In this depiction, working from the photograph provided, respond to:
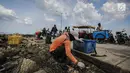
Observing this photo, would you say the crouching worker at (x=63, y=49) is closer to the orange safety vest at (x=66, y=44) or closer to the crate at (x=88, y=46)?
the orange safety vest at (x=66, y=44)

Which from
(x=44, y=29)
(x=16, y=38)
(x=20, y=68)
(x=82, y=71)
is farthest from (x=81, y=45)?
(x=44, y=29)

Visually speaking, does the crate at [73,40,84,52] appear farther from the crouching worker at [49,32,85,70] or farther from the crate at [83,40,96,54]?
the crouching worker at [49,32,85,70]

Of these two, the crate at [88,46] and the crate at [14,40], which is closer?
the crate at [88,46]

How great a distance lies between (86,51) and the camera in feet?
18.9

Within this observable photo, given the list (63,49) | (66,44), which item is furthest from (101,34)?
(66,44)

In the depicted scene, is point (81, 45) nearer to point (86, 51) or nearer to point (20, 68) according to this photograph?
point (86, 51)

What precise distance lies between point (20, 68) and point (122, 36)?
10543mm

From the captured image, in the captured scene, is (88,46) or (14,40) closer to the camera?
(88,46)

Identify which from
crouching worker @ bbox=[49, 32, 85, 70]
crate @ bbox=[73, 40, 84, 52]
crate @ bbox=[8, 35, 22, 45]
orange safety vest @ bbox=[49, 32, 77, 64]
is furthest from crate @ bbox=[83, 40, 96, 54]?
crate @ bbox=[8, 35, 22, 45]

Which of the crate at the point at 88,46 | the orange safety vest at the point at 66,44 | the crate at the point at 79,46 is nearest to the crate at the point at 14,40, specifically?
the crate at the point at 79,46

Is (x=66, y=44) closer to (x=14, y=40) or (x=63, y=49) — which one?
(x=63, y=49)

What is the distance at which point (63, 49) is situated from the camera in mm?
4184

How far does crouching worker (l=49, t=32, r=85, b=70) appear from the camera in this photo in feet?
12.3

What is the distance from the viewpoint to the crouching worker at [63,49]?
374 centimetres
